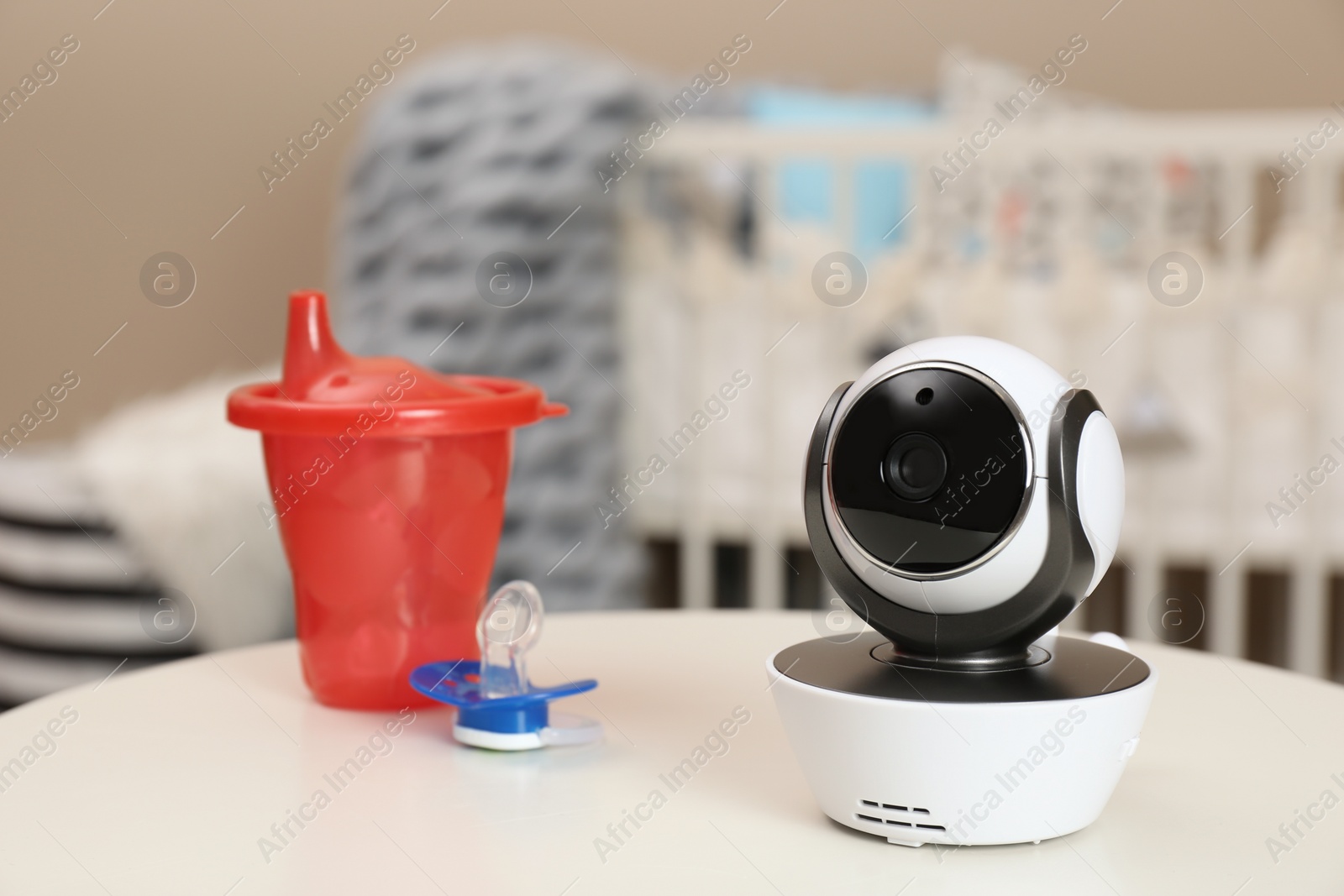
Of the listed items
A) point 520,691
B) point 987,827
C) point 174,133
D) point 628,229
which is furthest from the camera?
point 174,133

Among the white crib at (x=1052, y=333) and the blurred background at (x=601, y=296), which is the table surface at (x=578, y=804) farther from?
the white crib at (x=1052, y=333)

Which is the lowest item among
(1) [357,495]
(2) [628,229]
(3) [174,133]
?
(1) [357,495]

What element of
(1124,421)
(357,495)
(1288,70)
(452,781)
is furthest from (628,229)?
(1288,70)

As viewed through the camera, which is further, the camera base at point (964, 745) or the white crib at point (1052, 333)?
the white crib at point (1052, 333)

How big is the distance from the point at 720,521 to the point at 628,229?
0.40m

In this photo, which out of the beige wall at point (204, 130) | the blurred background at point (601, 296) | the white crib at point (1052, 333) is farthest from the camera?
the beige wall at point (204, 130)

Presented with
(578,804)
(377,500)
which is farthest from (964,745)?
(377,500)

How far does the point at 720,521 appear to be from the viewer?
1.72 meters

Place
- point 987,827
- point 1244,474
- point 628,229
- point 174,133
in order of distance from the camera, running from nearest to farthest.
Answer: point 987,827
point 1244,474
point 628,229
point 174,133

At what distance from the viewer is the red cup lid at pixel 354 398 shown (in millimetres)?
645

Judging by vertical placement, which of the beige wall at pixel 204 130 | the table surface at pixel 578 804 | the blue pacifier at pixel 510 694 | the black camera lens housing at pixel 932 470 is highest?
the beige wall at pixel 204 130

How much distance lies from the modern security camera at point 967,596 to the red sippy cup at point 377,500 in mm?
231

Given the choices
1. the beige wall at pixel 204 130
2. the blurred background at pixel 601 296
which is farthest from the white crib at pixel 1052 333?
the beige wall at pixel 204 130

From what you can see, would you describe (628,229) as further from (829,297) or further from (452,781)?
(452,781)
